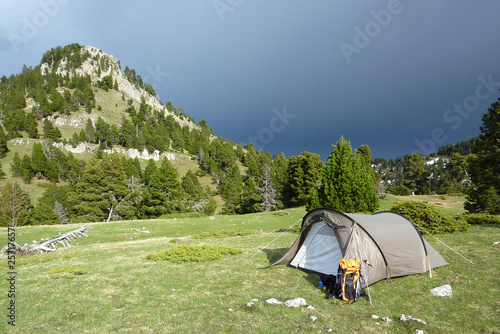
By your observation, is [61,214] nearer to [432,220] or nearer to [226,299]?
[226,299]

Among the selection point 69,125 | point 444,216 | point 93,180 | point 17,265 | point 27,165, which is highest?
point 69,125

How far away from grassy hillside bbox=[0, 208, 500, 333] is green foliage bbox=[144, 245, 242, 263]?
0.62 metres

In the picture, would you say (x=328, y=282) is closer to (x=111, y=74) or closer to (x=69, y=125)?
(x=69, y=125)

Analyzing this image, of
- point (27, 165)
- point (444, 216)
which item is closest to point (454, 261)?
point (444, 216)

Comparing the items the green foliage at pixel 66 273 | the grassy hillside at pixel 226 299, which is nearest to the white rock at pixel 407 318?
the grassy hillside at pixel 226 299

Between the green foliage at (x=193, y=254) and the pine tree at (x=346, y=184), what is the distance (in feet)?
47.1

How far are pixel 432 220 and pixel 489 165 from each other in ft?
52.5

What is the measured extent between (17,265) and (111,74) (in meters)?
217

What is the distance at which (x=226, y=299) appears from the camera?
8219 millimetres

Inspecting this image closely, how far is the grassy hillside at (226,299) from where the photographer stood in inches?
254

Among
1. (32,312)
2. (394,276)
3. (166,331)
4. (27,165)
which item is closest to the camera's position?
(166,331)

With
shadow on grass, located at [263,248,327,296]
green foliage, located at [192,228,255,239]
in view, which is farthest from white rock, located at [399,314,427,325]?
green foliage, located at [192,228,255,239]

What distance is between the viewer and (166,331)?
20.4ft

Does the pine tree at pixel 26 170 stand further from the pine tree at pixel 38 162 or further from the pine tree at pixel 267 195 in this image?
the pine tree at pixel 267 195
